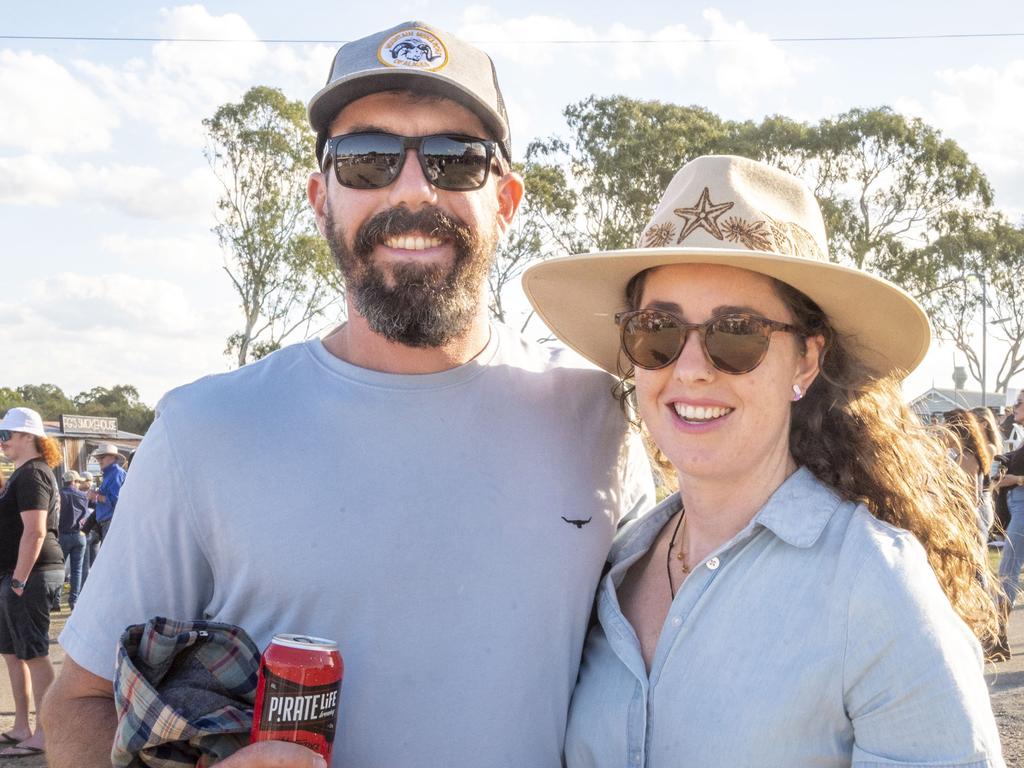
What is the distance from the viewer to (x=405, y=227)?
226cm

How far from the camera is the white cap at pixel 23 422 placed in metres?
7.43

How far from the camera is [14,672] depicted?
A: 6395mm

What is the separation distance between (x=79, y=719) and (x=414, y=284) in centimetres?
116

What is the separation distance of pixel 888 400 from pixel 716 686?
834 millimetres

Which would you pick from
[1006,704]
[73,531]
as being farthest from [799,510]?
[73,531]

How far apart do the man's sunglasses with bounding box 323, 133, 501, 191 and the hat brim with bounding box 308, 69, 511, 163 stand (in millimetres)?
88

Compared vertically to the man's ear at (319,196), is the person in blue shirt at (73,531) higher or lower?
lower

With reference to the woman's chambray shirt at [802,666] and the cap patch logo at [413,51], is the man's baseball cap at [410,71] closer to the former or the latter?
the cap patch logo at [413,51]

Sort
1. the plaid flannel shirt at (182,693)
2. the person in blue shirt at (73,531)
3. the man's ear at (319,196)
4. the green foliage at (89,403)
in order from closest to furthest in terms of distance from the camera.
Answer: the plaid flannel shirt at (182,693) → the man's ear at (319,196) → the person in blue shirt at (73,531) → the green foliage at (89,403)

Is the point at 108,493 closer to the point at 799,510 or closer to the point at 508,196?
the point at 508,196

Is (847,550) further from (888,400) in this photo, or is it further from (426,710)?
(426,710)

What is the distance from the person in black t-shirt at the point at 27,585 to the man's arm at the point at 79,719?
15.4ft

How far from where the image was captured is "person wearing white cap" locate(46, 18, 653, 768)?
2.02 m

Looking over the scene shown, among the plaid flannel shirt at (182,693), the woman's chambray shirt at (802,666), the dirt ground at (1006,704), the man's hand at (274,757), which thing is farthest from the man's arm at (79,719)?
the dirt ground at (1006,704)
